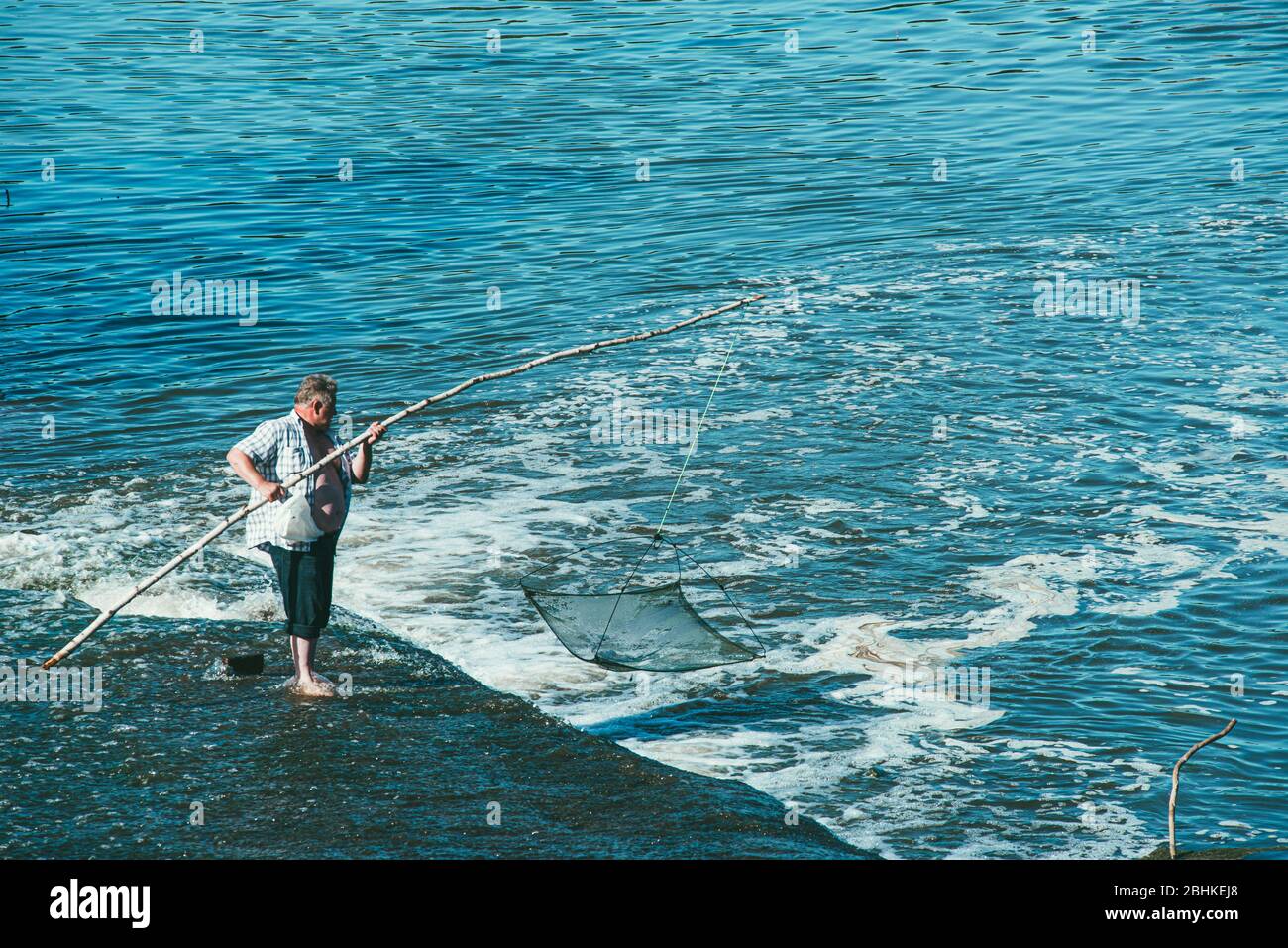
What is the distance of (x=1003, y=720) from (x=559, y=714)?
2.59 metres

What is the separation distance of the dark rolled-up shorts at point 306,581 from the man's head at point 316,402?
621mm

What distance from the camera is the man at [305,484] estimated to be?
7.35m

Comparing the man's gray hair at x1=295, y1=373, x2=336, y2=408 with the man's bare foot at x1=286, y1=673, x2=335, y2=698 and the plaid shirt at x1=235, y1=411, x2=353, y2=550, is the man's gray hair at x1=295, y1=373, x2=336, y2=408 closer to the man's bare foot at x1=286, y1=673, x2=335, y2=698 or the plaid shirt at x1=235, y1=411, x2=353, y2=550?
the plaid shirt at x1=235, y1=411, x2=353, y2=550

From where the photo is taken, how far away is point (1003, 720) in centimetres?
827

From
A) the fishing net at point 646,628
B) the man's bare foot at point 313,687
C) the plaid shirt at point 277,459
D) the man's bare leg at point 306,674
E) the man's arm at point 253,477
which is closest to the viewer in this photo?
the man's arm at point 253,477

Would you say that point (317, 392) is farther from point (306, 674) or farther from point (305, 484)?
point (306, 674)

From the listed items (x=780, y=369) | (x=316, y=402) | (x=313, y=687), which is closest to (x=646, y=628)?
(x=313, y=687)

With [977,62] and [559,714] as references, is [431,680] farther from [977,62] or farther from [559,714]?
[977,62]

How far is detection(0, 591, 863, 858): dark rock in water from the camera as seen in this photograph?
6.51 meters

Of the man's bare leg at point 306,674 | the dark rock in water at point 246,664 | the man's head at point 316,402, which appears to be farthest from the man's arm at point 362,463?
the dark rock in water at point 246,664

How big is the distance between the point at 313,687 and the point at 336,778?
100 centimetres

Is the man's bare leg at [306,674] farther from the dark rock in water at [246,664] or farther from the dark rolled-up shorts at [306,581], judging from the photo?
the dark rock in water at [246,664]
